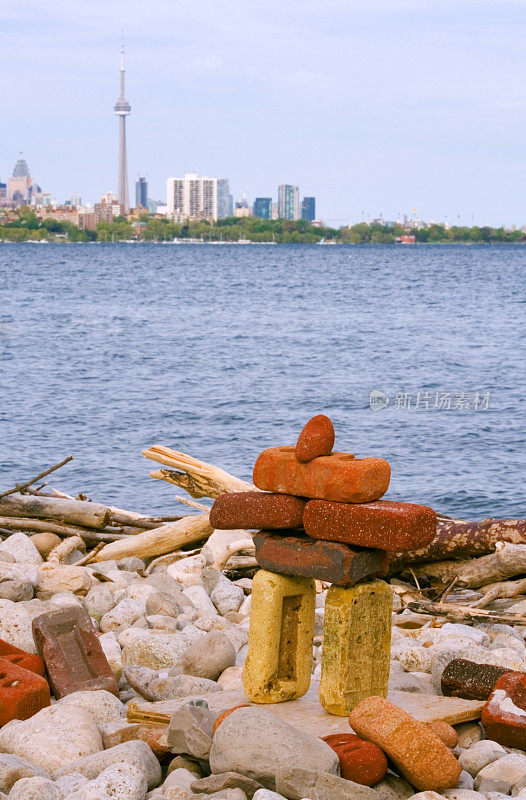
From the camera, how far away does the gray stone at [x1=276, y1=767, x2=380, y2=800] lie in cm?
482

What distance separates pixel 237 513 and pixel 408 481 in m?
12.7

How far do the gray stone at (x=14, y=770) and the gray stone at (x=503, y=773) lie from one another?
2.23 m

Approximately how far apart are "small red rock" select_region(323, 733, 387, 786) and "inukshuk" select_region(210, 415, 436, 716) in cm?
63

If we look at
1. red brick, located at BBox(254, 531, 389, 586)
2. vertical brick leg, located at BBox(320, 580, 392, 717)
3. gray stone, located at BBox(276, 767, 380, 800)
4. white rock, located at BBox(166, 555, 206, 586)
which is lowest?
white rock, located at BBox(166, 555, 206, 586)

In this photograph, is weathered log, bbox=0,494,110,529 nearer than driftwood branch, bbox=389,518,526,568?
No

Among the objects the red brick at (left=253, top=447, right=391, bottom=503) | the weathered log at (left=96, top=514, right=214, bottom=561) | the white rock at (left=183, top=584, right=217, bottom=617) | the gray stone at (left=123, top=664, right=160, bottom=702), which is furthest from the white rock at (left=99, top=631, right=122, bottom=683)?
the weathered log at (left=96, top=514, right=214, bottom=561)

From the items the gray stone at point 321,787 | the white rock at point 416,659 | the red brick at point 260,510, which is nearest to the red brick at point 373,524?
the red brick at point 260,510

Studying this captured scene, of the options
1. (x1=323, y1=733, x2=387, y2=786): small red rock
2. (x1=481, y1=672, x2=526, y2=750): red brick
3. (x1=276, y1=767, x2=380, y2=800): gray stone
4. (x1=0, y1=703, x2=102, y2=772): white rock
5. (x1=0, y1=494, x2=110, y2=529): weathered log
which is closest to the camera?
(x1=276, y1=767, x2=380, y2=800): gray stone

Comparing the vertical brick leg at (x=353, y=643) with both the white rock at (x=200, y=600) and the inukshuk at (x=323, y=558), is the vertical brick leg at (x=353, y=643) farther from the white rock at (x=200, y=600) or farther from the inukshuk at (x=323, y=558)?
the white rock at (x=200, y=600)

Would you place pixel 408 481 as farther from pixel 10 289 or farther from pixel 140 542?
pixel 10 289

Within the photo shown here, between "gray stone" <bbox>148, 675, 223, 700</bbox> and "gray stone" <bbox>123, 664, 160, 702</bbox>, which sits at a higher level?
"gray stone" <bbox>148, 675, 223, 700</bbox>

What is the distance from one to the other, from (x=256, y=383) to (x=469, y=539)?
66.2 ft

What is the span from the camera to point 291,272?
96188 mm

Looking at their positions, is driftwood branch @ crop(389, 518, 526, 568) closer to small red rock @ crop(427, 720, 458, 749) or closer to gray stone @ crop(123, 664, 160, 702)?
gray stone @ crop(123, 664, 160, 702)
